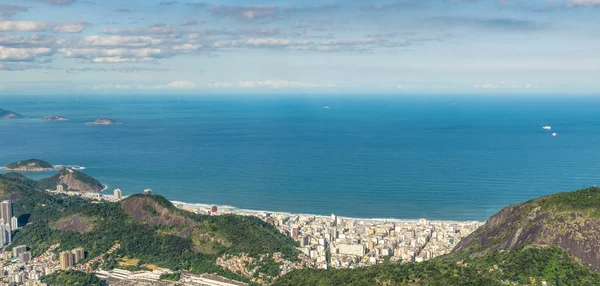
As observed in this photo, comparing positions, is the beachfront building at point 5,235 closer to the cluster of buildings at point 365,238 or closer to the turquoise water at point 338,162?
the cluster of buildings at point 365,238

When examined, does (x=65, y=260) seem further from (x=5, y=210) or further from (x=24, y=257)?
(x=5, y=210)

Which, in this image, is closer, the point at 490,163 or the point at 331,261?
the point at 331,261

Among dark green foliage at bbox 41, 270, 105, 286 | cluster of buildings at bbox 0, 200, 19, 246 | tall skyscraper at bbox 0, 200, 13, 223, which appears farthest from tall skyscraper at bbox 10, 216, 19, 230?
dark green foliage at bbox 41, 270, 105, 286

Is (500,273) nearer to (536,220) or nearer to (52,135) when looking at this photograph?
(536,220)

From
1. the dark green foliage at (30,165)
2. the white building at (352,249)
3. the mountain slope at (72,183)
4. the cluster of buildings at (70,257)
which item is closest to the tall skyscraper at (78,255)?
the cluster of buildings at (70,257)

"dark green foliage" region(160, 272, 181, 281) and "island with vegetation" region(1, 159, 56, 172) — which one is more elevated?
"island with vegetation" region(1, 159, 56, 172)

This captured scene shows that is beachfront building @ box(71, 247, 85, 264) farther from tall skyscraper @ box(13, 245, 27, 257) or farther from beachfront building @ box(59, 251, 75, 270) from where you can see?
tall skyscraper @ box(13, 245, 27, 257)

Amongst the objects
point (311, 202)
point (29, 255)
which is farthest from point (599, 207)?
point (29, 255)
